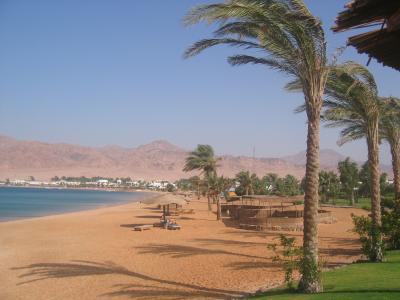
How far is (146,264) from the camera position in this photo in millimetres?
12969

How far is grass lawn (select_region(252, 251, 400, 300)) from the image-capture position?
7.08 meters

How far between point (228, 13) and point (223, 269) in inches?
282

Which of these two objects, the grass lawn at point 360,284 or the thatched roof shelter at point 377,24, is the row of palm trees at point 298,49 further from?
the thatched roof shelter at point 377,24

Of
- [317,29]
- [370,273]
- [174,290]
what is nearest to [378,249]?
[370,273]

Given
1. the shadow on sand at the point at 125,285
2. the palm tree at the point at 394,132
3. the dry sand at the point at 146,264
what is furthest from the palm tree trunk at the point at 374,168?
the shadow on sand at the point at 125,285

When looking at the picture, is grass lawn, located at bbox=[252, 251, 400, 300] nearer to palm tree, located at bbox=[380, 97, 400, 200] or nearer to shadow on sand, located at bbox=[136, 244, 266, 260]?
shadow on sand, located at bbox=[136, 244, 266, 260]

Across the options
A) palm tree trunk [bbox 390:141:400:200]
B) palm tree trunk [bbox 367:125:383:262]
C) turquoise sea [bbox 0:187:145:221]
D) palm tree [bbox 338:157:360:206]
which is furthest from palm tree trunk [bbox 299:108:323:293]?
palm tree [bbox 338:157:360:206]

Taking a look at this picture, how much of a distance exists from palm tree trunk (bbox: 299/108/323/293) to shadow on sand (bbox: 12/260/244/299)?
181 cm

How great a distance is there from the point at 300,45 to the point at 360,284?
15.4ft

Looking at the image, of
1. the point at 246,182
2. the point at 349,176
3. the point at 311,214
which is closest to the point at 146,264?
the point at 311,214

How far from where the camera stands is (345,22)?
405cm

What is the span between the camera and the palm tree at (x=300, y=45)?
25.5ft

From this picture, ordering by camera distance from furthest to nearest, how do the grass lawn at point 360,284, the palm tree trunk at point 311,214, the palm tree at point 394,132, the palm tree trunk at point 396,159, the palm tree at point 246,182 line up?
the palm tree at point 246,182
the palm tree trunk at point 396,159
the palm tree at point 394,132
the palm tree trunk at point 311,214
the grass lawn at point 360,284

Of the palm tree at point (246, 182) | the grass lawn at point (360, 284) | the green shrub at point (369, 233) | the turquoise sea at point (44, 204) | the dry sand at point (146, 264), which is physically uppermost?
the palm tree at point (246, 182)
